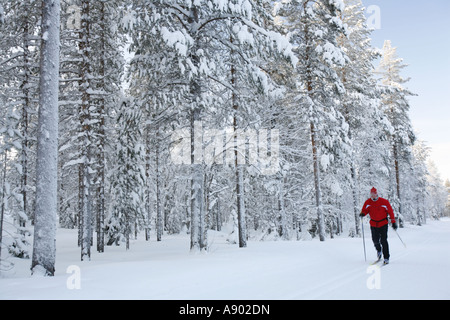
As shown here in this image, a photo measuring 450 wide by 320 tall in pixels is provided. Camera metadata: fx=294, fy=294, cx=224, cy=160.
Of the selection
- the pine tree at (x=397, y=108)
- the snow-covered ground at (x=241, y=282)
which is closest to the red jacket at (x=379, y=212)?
the snow-covered ground at (x=241, y=282)

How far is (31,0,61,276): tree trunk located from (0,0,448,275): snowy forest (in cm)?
3

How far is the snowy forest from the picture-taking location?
29.8 feet

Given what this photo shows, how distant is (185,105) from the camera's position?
10.8m

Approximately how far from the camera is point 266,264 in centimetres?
767

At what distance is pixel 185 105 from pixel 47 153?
5.06m

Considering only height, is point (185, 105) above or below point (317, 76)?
below

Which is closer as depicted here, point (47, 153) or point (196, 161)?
point (47, 153)

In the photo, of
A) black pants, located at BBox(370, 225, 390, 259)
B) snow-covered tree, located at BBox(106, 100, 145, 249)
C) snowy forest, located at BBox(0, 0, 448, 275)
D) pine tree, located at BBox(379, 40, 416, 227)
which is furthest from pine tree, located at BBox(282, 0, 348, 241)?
pine tree, located at BBox(379, 40, 416, 227)

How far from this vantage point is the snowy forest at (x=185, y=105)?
908cm

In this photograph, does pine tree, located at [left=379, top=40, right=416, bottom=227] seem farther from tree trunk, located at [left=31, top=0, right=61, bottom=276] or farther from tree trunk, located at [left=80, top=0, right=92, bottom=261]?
tree trunk, located at [left=31, top=0, right=61, bottom=276]

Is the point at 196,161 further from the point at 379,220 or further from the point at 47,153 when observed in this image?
the point at 379,220

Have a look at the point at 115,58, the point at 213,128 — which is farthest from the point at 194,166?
the point at 115,58

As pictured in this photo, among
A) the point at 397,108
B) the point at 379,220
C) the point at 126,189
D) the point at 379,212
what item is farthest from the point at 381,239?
the point at 397,108
